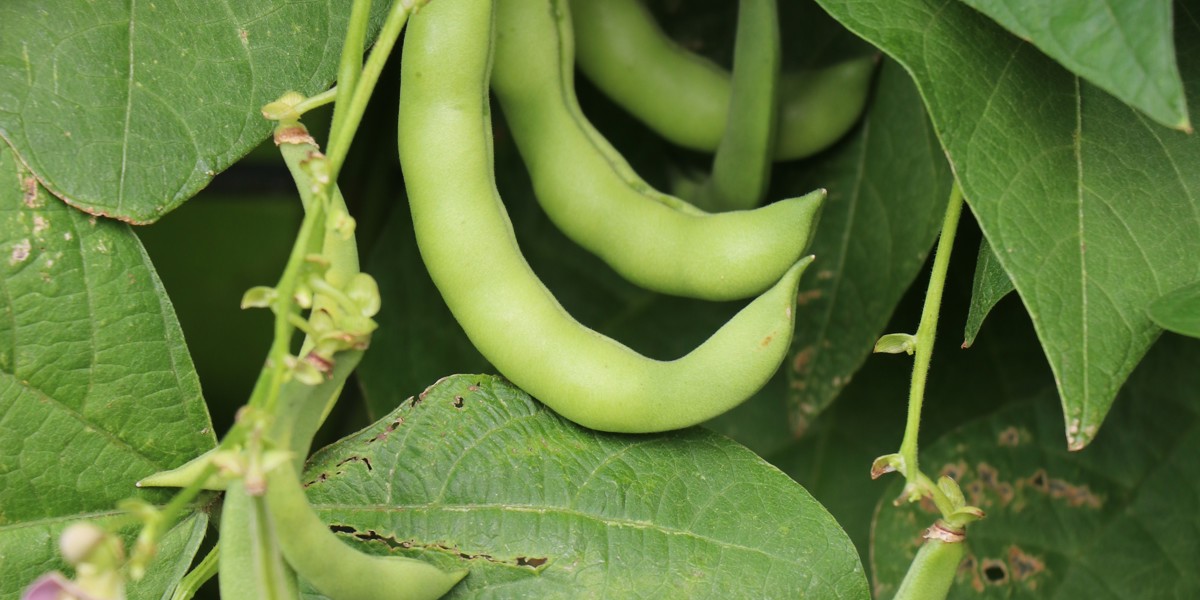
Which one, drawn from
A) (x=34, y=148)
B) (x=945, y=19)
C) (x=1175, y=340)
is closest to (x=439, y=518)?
(x=34, y=148)

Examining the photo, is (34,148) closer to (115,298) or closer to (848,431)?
(115,298)

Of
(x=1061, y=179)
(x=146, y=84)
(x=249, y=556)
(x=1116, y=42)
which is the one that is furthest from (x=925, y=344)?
(x=146, y=84)

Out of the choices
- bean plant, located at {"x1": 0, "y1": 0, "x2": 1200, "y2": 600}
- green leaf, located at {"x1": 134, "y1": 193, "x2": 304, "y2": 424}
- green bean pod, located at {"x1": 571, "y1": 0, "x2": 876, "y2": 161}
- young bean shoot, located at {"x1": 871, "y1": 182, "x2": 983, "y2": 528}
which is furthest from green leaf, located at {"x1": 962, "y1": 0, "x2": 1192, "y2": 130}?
green leaf, located at {"x1": 134, "y1": 193, "x2": 304, "y2": 424}

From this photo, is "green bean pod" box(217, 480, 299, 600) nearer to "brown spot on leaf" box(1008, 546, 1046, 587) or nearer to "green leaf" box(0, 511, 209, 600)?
"green leaf" box(0, 511, 209, 600)

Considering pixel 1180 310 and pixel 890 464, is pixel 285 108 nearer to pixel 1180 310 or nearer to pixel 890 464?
pixel 890 464

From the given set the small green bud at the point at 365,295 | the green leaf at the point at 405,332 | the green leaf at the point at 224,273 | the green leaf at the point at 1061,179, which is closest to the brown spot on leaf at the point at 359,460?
the small green bud at the point at 365,295
